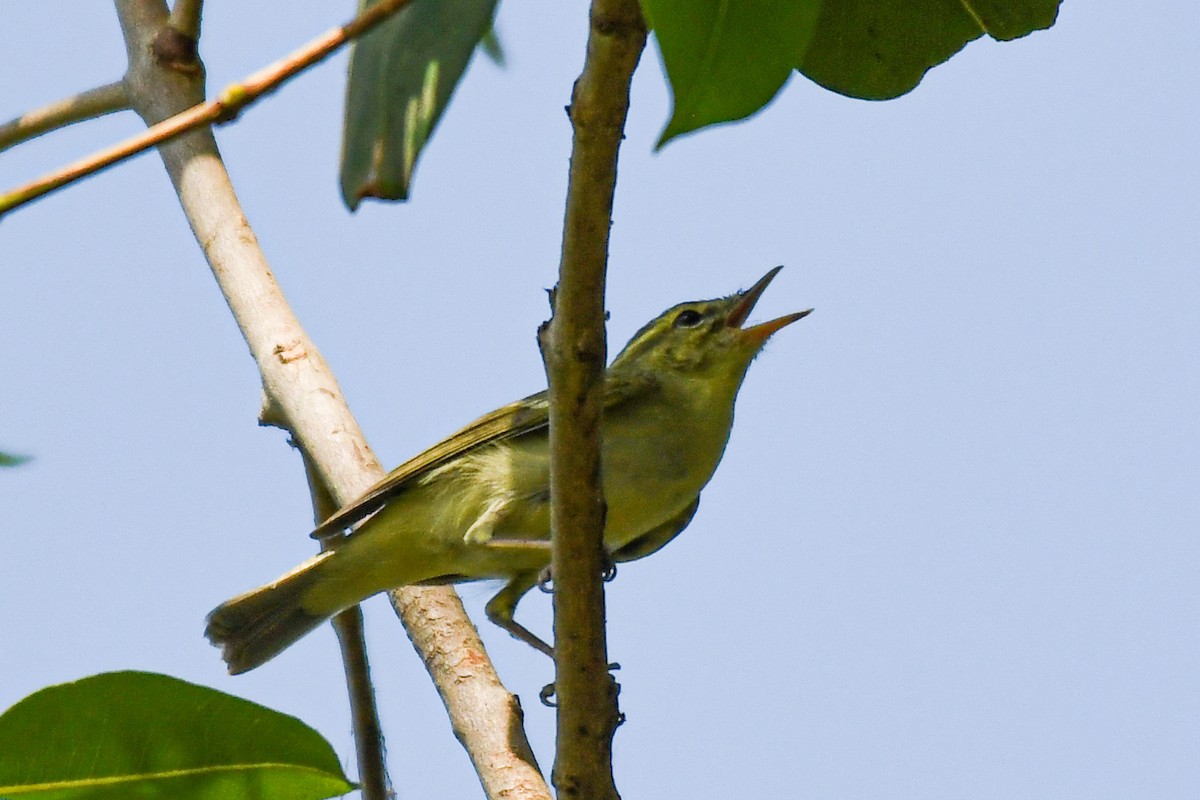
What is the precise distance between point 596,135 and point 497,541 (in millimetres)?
2857

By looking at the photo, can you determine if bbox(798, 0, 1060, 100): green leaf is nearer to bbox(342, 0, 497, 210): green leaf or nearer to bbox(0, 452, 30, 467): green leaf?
bbox(342, 0, 497, 210): green leaf

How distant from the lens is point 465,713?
3432mm

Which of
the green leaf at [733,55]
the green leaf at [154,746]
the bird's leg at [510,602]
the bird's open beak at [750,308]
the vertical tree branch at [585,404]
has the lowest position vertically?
the green leaf at [154,746]

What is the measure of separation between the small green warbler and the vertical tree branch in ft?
5.27

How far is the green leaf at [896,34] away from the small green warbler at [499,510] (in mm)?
1913

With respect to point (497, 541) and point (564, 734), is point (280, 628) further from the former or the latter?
point (564, 734)

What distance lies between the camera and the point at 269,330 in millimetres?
3699

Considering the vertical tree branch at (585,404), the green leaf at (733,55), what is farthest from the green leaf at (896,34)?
the vertical tree branch at (585,404)

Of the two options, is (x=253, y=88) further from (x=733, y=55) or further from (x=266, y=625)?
(x=266, y=625)

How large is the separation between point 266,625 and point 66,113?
1860 mm

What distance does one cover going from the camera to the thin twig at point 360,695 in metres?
3.49

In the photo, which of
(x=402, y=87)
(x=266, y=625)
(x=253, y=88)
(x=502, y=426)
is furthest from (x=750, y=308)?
(x=253, y=88)

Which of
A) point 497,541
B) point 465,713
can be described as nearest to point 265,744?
point 465,713

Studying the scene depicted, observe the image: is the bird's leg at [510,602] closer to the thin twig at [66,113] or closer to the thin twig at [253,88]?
the thin twig at [66,113]
